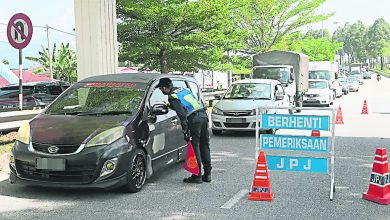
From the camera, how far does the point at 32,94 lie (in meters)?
18.2

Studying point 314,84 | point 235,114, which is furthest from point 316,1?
point 235,114

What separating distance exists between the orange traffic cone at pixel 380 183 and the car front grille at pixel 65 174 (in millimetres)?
3526

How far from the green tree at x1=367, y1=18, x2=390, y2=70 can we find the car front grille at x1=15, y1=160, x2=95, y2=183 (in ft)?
383

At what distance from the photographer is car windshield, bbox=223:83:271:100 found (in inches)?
508

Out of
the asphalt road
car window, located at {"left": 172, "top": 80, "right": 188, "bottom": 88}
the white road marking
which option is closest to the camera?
the asphalt road

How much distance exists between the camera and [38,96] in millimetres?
18250

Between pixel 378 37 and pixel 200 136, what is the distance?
399 ft

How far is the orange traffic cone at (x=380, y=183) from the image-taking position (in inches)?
231

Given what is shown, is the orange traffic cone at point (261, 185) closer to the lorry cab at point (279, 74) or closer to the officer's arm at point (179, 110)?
the officer's arm at point (179, 110)

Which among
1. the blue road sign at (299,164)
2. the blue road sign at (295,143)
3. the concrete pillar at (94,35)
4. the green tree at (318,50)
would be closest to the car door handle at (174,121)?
the blue road sign at (295,143)

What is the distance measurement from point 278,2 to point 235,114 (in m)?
22.1

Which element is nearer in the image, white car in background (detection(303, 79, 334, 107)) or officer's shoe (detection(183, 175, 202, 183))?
officer's shoe (detection(183, 175, 202, 183))

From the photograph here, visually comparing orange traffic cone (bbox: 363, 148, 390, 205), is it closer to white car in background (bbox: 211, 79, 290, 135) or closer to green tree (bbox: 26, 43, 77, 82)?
white car in background (bbox: 211, 79, 290, 135)

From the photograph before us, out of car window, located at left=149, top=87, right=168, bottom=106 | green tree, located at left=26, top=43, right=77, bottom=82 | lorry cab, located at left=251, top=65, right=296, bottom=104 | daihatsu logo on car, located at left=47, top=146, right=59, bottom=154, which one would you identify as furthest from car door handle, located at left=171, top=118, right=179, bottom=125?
green tree, located at left=26, top=43, right=77, bottom=82
